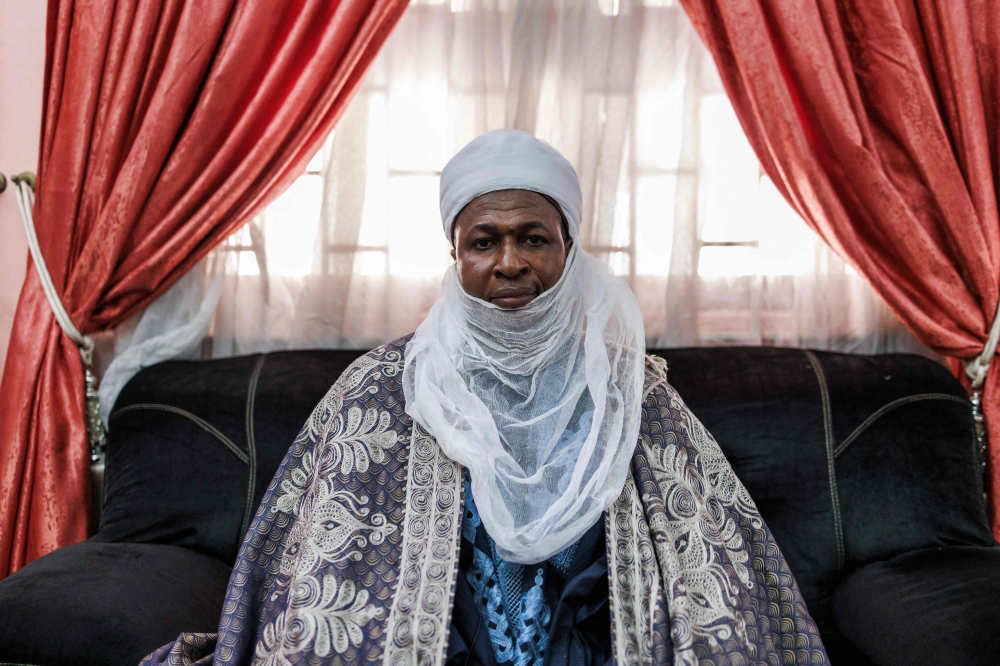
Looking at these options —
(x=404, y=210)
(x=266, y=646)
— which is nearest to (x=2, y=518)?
(x=266, y=646)

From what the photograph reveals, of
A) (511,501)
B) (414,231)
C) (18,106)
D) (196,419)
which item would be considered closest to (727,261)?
(414,231)

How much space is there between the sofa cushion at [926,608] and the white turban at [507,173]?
1.01 meters

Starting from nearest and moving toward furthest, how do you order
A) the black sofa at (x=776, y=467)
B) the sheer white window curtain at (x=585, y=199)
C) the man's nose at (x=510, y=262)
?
the man's nose at (x=510, y=262), the black sofa at (x=776, y=467), the sheer white window curtain at (x=585, y=199)

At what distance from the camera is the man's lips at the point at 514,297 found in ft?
5.33

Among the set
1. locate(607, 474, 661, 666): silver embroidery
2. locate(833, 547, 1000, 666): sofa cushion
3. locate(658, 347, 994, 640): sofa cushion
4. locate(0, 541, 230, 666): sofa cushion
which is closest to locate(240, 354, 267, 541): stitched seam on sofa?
locate(0, 541, 230, 666): sofa cushion

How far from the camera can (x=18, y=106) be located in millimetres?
2312

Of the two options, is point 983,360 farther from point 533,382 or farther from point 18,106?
point 18,106

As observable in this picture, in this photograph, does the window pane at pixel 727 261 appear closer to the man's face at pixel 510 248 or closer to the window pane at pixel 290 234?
the man's face at pixel 510 248

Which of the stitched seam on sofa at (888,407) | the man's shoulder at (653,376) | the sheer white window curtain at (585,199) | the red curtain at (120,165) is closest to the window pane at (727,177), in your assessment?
the sheer white window curtain at (585,199)

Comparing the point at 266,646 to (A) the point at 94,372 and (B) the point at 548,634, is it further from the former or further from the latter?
(A) the point at 94,372

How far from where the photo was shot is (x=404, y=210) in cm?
233

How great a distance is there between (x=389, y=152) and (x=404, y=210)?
0.17m

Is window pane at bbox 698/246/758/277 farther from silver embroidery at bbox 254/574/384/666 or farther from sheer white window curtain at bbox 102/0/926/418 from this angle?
silver embroidery at bbox 254/574/384/666

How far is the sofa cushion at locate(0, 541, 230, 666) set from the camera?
1.48 metres
